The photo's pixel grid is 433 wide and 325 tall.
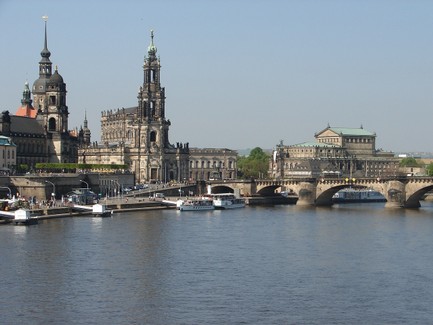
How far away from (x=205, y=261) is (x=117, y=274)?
20.6ft

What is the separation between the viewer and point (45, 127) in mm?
124500

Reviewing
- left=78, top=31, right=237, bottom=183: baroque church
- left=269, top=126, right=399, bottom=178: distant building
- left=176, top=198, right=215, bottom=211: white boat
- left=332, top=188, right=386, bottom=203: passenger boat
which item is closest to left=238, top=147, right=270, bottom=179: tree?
left=269, top=126, right=399, bottom=178: distant building

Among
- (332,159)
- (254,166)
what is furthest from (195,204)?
(332,159)

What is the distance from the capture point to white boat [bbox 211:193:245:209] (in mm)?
103688

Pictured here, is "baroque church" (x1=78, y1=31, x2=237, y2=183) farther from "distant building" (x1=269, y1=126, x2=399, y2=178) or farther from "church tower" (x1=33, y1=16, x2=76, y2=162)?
"distant building" (x1=269, y1=126, x2=399, y2=178)

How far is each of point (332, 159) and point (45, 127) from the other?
75.6 meters

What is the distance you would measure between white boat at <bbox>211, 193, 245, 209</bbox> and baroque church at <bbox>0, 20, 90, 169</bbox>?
2410cm

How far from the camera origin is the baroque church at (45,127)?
393 feet

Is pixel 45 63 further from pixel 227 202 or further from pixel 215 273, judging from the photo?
pixel 215 273

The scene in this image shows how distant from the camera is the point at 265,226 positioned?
77.3m

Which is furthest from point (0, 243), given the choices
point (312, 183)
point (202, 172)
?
point (202, 172)

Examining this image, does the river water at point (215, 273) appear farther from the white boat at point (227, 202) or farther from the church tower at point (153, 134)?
the church tower at point (153, 134)

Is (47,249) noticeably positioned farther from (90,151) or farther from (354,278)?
(90,151)

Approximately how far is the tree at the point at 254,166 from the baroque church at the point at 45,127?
44437 mm
